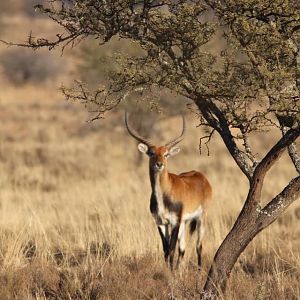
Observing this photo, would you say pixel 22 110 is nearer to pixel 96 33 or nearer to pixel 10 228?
pixel 10 228

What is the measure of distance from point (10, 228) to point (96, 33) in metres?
5.39

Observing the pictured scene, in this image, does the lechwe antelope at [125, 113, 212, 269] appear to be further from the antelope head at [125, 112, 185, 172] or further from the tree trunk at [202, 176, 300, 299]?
the tree trunk at [202, 176, 300, 299]

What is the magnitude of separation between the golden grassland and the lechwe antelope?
0.89 feet


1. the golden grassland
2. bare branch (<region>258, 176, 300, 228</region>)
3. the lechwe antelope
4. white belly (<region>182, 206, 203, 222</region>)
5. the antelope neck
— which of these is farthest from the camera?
white belly (<region>182, 206, 203, 222</region>)

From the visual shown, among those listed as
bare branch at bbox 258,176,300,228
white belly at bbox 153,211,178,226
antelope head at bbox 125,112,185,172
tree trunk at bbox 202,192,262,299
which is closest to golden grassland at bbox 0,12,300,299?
tree trunk at bbox 202,192,262,299

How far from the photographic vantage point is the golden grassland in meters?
7.86

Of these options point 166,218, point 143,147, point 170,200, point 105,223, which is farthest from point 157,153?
point 105,223

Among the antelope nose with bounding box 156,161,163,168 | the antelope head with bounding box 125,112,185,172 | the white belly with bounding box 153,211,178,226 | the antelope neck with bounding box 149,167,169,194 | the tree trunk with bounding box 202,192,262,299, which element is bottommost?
the tree trunk with bounding box 202,192,262,299

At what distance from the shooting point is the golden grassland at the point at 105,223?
25.8 feet

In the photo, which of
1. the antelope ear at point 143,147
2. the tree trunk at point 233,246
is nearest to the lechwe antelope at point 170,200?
the antelope ear at point 143,147

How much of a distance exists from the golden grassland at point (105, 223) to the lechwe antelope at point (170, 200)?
27cm

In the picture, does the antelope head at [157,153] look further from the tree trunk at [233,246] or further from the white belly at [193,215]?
the tree trunk at [233,246]

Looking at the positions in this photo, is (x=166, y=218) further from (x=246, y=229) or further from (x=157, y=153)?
(x=246, y=229)

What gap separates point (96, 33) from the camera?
22.9 ft
